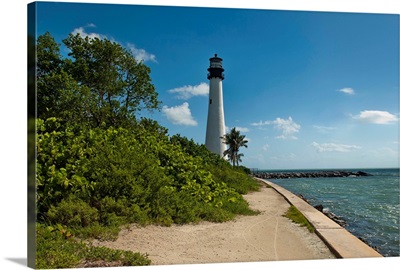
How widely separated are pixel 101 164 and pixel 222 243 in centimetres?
202

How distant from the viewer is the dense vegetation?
13.8 ft

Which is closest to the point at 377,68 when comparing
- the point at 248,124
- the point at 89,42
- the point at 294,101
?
the point at 294,101

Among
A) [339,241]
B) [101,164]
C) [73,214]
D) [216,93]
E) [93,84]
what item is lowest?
[339,241]

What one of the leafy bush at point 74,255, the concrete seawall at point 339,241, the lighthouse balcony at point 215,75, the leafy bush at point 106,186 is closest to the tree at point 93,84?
the leafy bush at point 106,186

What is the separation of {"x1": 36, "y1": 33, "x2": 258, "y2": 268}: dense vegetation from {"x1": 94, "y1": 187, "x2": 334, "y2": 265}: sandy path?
0.22 m

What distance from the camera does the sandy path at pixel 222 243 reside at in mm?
3895

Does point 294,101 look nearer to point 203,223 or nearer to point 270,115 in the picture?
point 270,115

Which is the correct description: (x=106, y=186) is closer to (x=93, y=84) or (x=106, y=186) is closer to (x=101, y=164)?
(x=101, y=164)

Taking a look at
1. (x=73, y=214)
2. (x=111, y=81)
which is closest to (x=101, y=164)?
(x=73, y=214)

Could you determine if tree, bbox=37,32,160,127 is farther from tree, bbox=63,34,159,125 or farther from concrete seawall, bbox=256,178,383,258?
concrete seawall, bbox=256,178,383,258

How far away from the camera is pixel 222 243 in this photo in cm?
425

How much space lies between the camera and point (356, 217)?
816 centimetres

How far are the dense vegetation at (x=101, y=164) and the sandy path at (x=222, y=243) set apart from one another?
220 millimetres

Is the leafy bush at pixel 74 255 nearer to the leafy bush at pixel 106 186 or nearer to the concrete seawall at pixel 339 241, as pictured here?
the leafy bush at pixel 106 186
